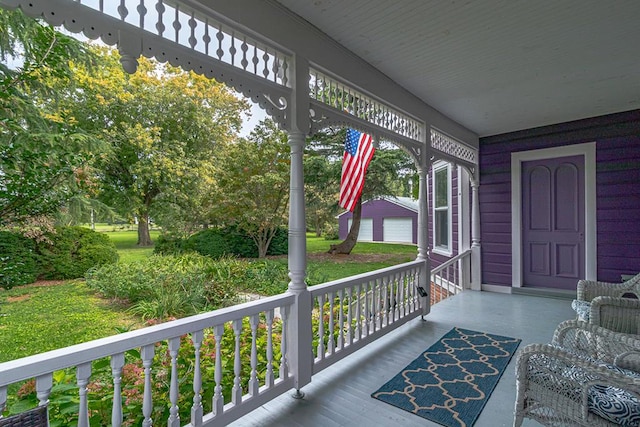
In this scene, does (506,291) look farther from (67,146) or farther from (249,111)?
(249,111)

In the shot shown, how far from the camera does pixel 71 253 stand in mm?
5609

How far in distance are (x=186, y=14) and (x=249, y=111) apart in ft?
30.3

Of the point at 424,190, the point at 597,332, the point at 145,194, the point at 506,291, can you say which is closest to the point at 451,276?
the point at 506,291

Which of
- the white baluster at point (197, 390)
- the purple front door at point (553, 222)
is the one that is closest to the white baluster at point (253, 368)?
the white baluster at point (197, 390)

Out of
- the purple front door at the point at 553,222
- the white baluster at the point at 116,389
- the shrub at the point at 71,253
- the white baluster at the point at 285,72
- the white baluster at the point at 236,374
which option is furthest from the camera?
→ the shrub at the point at 71,253

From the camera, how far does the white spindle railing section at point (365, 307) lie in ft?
8.57

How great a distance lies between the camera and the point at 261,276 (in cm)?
638

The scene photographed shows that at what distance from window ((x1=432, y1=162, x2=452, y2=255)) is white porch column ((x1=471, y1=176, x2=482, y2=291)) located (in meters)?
0.73

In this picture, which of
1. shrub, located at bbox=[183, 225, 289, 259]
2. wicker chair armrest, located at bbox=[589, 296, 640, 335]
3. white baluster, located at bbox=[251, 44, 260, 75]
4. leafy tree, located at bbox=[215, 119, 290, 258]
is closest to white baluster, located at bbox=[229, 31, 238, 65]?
white baluster, located at bbox=[251, 44, 260, 75]

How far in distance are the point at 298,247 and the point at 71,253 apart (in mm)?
5415

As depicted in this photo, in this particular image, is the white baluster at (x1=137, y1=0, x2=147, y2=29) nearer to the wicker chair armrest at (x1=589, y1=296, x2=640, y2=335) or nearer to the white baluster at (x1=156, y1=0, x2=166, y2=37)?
the white baluster at (x1=156, y1=0, x2=166, y2=37)

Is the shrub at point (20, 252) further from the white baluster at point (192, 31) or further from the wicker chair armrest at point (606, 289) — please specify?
the wicker chair armrest at point (606, 289)

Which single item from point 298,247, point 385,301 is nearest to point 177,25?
point 298,247

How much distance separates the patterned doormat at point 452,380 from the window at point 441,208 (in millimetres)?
3534
